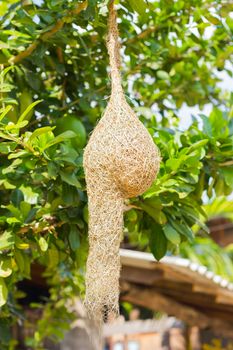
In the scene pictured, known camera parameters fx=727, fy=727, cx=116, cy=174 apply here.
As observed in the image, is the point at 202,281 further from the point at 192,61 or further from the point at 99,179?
the point at 99,179

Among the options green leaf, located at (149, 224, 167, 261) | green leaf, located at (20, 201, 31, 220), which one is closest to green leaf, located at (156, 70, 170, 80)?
green leaf, located at (149, 224, 167, 261)

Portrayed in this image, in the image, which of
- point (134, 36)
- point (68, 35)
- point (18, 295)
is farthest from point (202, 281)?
point (68, 35)

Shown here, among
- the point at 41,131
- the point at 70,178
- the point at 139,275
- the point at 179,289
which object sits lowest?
the point at 179,289

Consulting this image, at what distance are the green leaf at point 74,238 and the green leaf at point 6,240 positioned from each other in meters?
0.14

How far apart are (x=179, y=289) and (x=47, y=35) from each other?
2710 millimetres

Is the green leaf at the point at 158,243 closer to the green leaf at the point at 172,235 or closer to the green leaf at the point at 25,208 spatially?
the green leaf at the point at 172,235

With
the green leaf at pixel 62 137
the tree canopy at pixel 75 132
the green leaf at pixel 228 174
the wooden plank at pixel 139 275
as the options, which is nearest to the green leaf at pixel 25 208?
the tree canopy at pixel 75 132

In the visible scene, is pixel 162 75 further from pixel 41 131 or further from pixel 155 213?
pixel 41 131

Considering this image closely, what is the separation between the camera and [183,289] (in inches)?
165

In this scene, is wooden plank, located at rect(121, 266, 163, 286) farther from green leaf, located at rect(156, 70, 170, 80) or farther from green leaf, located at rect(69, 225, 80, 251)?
green leaf, located at rect(69, 225, 80, 251)

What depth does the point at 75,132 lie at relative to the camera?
1.72 metres

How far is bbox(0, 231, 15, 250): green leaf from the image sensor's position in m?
1.61

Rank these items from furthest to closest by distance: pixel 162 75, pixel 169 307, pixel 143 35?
1. pixel 169 307
2. pixel 162 75
3. pixel 143 35

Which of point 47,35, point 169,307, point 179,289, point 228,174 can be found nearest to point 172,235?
point 228,174
